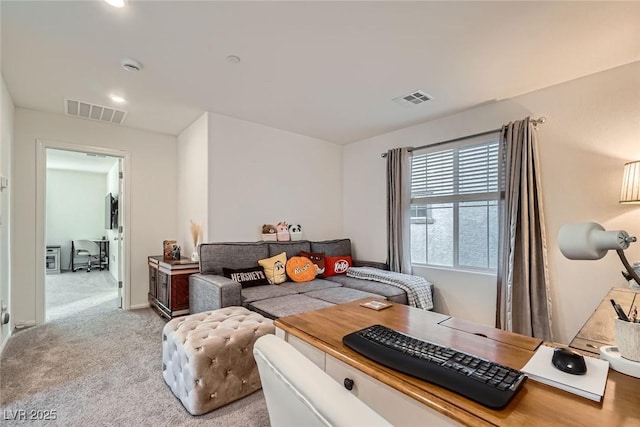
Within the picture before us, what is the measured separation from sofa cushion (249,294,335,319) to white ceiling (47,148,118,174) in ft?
15.1

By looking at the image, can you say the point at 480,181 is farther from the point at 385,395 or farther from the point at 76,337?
the point at 76,337

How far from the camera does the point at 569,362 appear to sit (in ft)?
2.70

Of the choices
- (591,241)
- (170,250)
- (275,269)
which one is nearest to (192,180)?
(170,250)

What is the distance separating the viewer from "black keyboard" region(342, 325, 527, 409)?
71cm

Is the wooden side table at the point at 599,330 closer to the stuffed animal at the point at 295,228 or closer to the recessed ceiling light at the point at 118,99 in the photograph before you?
the stuffed animal at the point at 295,228

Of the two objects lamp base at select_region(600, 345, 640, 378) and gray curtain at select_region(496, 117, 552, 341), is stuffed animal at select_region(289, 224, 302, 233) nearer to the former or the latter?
gray curtain at select_region(496, 117, 552, 341)

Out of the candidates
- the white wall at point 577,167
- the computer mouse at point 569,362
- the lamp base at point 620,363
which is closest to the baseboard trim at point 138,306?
the white wall at point 577,167

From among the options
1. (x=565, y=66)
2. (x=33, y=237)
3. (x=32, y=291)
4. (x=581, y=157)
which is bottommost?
(x=32, y=291)

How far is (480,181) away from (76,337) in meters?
4.61

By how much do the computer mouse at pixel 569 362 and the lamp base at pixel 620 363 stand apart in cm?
11

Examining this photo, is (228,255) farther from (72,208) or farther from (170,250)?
(72,208)

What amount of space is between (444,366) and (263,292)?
2.45m

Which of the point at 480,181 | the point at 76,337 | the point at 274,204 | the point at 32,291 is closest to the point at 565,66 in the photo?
the point at 480,181

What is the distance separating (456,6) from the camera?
179 cm
